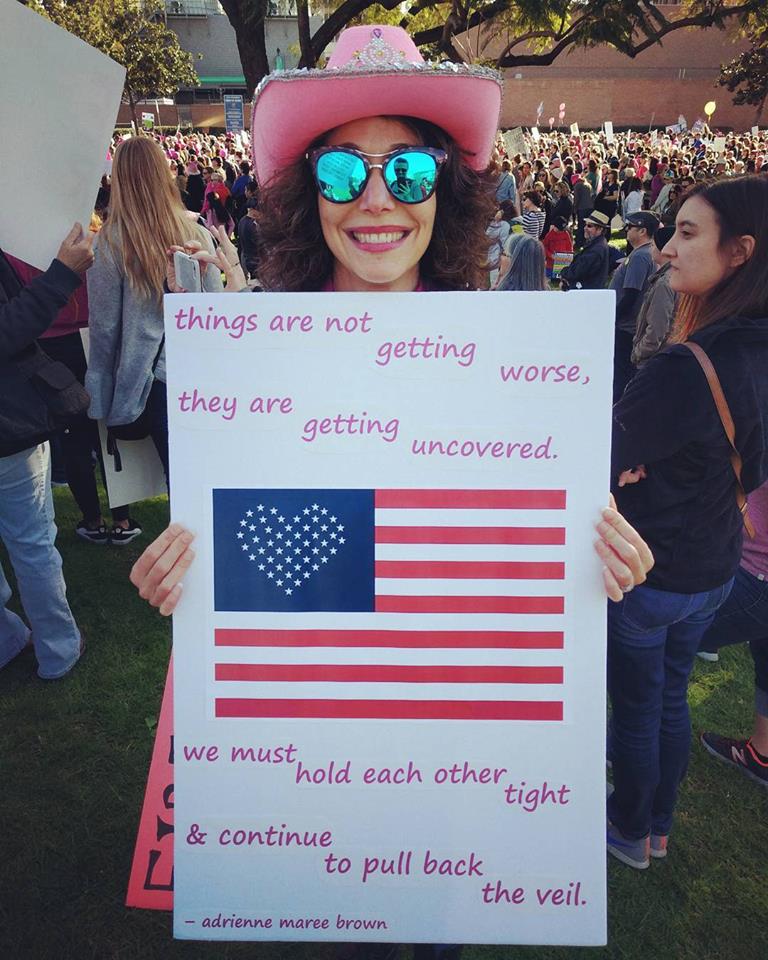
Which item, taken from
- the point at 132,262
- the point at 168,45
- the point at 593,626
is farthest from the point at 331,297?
the point at 168,45

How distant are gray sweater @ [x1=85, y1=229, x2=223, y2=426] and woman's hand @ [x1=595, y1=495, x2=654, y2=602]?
243 centimetres

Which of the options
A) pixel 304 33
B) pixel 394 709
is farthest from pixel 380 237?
pixel 304 33

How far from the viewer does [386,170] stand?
134 centimetres

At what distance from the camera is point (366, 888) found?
1.29 metres

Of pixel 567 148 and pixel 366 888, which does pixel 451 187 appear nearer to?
pixel 366 888

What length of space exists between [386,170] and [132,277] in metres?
2.18

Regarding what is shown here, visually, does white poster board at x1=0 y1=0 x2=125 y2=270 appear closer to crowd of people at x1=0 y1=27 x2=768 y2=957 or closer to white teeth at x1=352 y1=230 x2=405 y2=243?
crowd of people at x1=0 y1=27 x2=768 y2=957

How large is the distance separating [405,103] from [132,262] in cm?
219

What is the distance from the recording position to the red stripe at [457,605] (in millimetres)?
1248

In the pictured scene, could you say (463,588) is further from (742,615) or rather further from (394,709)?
(742,615)

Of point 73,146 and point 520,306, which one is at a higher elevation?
point 73,146

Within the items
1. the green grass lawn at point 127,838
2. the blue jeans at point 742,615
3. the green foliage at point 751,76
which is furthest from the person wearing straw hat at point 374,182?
the green foliage at point 751,76

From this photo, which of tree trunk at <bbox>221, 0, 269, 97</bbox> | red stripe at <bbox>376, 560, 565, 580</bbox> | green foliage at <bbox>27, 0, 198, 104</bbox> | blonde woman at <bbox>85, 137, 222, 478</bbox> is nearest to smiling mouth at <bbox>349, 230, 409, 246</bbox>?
red stripe at <bbox>376, 560, 565, 580</bbox>

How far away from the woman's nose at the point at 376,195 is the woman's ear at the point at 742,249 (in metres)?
1.07
